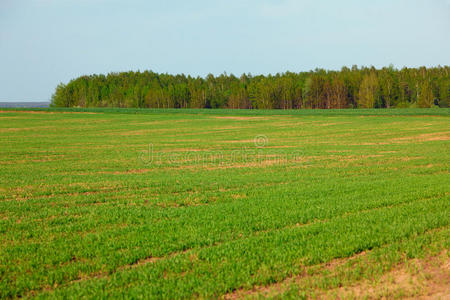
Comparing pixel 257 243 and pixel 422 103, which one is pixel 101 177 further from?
pixel 422 103

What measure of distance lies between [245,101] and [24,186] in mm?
152721

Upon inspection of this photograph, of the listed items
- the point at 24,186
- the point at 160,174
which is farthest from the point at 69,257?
the point at 160,174


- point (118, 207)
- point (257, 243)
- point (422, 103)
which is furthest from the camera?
point (422, 103)

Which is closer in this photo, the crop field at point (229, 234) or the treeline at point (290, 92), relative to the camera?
the crop field at point (229, 234)

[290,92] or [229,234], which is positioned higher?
[290,92]

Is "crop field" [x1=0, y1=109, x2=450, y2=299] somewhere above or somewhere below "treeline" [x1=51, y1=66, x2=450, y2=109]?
below

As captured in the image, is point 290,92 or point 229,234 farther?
point 290,92

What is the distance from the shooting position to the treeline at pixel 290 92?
137 m

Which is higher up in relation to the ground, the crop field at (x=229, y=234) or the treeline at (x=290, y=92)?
the treeline at (x=290, y=92)

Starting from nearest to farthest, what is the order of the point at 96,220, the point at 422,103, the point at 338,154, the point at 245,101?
the point at 96,220
the point at 338,154
the point at 422,103
the point at 245,101

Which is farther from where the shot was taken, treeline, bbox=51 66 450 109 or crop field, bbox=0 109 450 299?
treeline, bbox=51 66 450 109

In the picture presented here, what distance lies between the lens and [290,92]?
158m

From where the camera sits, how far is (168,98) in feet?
557

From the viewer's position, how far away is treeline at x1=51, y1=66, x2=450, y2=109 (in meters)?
137
